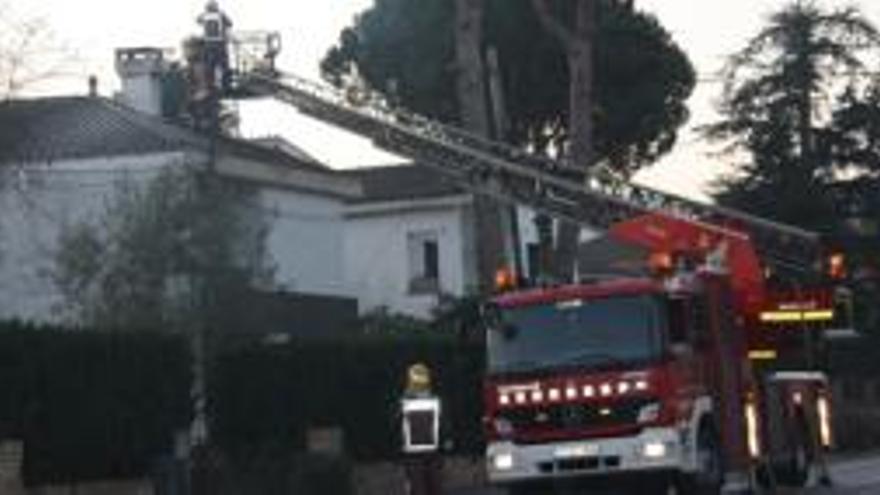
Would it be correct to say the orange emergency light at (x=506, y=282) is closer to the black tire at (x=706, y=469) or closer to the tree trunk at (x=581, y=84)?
the black tire at (x=706, y=469)

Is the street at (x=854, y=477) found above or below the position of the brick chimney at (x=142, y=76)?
below

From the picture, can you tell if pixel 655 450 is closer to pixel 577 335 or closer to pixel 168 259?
pixel 577 335

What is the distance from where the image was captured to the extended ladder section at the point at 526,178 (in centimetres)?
3181

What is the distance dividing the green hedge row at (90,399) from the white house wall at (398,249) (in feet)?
114

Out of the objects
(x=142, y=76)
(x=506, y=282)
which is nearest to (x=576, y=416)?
(x=506, y=282)

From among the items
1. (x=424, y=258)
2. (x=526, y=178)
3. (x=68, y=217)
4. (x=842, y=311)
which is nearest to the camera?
(x=842, y=311)

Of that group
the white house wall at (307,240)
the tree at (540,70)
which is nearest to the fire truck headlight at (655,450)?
the white house wall at (307,240)

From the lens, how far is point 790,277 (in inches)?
1219

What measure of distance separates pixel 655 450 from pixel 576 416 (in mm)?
1037

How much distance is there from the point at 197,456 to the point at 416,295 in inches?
1445

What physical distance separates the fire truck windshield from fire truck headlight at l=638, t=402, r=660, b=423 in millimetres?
525

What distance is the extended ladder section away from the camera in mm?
31812

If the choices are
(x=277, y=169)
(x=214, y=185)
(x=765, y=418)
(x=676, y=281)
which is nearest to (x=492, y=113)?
(x=277, y=169)

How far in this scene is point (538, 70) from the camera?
6700cm
